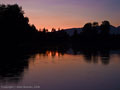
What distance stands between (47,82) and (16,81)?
190 cm

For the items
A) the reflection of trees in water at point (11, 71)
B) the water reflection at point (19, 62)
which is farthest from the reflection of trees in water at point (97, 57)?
the reflection of trees in water at point (11, 71)

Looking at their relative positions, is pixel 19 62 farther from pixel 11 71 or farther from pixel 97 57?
pixel 97 57

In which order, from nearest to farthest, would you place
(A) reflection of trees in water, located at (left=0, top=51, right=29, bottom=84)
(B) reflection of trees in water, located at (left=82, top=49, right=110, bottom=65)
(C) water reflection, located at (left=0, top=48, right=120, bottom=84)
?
(A) reflection of trees in water, located at (left=0, top=51, right=29, bottom=84)
(C) water reflection, located at (left=0, top=48, right=120, bottom=84)
(B) reflection of trees in water, located at (left=82, top=49, right=110, bottom=65)

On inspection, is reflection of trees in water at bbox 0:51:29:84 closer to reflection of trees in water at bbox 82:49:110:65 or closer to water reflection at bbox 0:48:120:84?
water reflection at bbox 0:48:120:84

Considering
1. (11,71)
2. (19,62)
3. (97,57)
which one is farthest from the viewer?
(97,57)

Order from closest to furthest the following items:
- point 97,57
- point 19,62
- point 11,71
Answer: point 11,71 → point 19,62 → point 97,57

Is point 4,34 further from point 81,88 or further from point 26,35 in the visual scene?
point 81,88

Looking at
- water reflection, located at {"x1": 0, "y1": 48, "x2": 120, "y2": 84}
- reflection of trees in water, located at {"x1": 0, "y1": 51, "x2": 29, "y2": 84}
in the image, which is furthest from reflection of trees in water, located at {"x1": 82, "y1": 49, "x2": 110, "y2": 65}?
reflection of trees in water, located at {"x1": 0, "y1": 51, "x2": 29, "y2": 84}

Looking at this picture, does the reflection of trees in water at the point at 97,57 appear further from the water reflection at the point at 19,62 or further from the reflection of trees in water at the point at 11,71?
the reflection of trees in water at the point at 11,71

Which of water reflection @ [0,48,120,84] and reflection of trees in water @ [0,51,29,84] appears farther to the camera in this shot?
water reflection @ [0,48,120,84]

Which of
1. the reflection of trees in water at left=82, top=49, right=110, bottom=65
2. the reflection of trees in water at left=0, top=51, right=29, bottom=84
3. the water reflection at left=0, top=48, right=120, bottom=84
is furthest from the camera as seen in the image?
the reflection of trees in water at left=82, top=49, right=110, bottom=65

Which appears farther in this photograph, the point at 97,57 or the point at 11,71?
the point at 97,57

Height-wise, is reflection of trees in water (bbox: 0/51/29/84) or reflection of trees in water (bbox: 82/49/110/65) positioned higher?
reflection of trees in water (bbox: 82/49/110/65)

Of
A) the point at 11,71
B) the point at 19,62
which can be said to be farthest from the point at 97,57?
the point at 11,71
